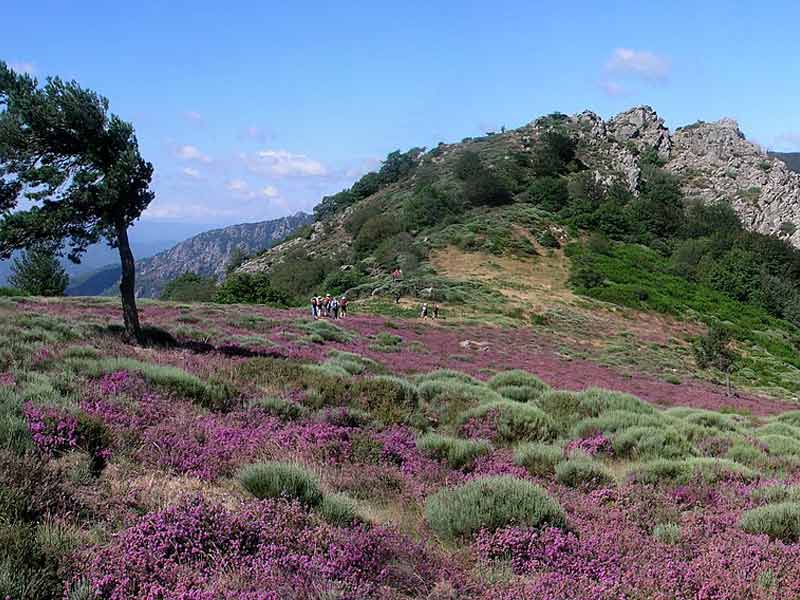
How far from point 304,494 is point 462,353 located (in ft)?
64.5

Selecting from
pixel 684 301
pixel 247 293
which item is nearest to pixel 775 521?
pixel 247 293

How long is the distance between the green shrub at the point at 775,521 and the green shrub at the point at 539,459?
81.0 inches

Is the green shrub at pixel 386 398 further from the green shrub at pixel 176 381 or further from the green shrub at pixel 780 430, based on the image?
the green shrub at pixel 780 430

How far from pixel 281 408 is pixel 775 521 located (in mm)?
5893

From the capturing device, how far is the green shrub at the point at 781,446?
9.12m

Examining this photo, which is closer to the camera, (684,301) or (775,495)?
(775,495)

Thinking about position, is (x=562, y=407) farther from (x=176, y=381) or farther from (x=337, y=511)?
(x=337, y=511)

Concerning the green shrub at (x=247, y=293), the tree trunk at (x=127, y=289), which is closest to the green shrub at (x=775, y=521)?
the tree trunk at (x=127, y=289)

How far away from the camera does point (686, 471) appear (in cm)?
691

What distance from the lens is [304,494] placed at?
486 cm

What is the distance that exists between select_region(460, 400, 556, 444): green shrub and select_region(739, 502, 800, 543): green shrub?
11.4 ft

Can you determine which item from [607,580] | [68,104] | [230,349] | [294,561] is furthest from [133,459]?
[68,104]

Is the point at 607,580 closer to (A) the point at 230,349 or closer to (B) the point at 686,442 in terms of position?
(B) the point at 686,442

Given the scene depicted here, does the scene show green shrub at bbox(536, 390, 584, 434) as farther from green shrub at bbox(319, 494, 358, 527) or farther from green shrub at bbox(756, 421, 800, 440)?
green shrub at bbox(319, 494, 358, 527)
